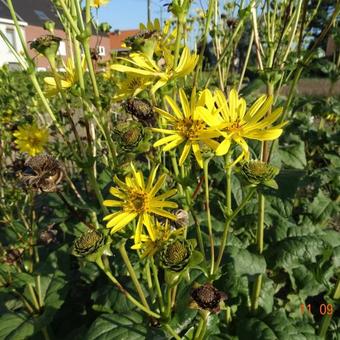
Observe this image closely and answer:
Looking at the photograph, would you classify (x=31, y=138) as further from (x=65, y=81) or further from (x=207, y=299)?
(x=207, y=299)

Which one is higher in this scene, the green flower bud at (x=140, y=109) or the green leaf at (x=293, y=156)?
the green flower bud at (x=140, y=109)

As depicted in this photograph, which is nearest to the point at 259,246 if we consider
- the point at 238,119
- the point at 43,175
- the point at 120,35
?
the point at 238,119

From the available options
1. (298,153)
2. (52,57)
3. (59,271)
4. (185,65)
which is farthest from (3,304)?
(298,153)

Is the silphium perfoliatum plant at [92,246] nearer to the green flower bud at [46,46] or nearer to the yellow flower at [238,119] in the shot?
the yellow flower at [238,119]

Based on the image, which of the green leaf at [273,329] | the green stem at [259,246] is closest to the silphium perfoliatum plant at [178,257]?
the green stem at [259,246]

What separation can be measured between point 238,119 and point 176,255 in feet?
1.46

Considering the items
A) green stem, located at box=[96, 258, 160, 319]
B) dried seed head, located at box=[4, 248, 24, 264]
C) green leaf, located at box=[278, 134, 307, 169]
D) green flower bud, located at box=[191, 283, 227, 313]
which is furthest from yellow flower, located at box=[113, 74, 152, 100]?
green leaf, located at box=[278, 134, 307, 169]

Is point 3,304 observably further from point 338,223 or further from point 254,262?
point 338,223

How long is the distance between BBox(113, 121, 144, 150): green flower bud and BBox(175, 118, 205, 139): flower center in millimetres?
119

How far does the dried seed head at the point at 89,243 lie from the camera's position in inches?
42.3

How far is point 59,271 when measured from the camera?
204 cm

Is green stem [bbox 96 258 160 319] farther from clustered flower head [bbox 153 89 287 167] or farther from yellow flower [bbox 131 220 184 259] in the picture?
clustered flower head [bbox 153 89 287 167]

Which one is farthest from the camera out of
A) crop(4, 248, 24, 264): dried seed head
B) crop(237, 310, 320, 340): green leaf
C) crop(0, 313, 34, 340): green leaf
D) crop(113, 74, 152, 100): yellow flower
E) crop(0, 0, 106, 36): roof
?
crop(0, 0, 106, 36): roof

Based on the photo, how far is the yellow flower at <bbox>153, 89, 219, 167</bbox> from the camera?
1.05 metres
